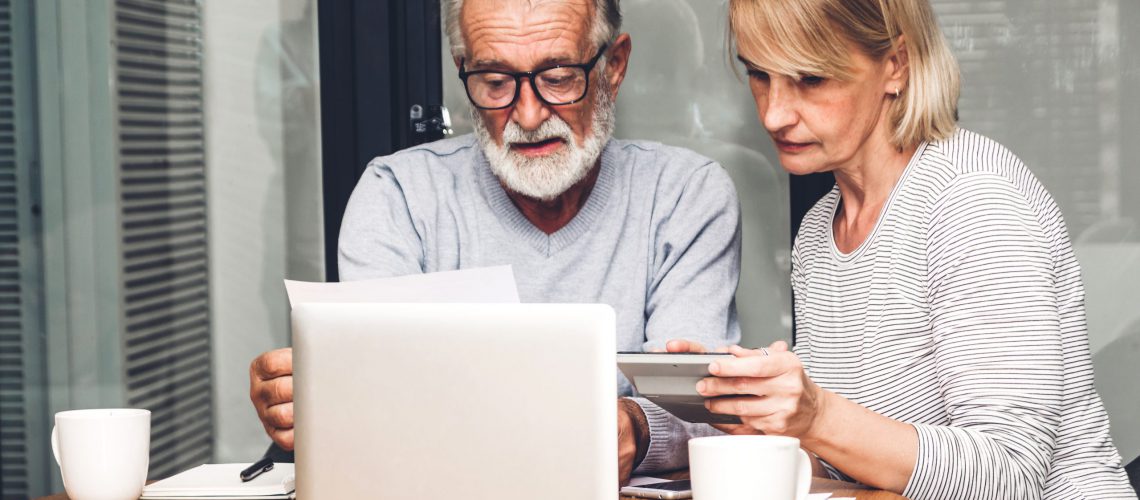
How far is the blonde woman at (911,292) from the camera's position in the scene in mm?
1430

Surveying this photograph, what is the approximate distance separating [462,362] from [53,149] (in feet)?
7.80

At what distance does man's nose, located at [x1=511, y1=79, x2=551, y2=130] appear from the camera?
2045mm

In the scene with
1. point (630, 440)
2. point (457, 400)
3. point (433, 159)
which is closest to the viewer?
point (457, 400)

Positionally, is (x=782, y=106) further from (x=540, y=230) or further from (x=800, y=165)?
(x=540, y=230)

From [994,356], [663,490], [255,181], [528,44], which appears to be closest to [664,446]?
[663,490]

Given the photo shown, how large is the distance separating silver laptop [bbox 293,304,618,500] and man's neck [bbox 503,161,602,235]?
1153mm

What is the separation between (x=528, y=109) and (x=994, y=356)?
3.02 feet

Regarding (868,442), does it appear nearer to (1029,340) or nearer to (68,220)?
(1029,340)

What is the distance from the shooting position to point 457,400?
970mm

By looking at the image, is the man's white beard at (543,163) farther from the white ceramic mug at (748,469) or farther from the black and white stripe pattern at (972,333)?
the white ceramic mug at (748,469)

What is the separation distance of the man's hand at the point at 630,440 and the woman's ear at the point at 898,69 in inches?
25.9

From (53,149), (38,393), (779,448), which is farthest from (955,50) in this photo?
(38,393)

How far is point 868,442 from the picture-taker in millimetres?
1410

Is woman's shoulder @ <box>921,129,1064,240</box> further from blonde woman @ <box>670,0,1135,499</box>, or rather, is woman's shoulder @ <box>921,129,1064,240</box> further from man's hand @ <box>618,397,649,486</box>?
man's hand @ <box>618,397,649,486</box>
